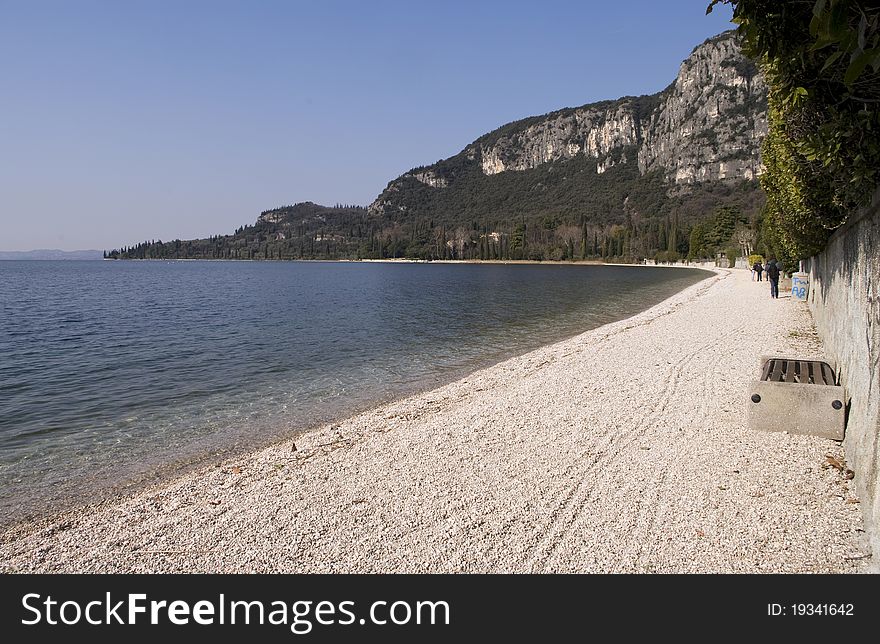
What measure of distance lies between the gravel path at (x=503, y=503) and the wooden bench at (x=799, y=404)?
7.0 inches

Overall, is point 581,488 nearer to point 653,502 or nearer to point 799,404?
point 653,502

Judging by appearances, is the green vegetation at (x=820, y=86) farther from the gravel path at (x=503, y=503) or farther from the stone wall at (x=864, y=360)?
the gravel path at (x=503, y=503)

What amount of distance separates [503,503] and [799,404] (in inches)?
157

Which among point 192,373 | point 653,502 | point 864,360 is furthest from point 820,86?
point 192,373

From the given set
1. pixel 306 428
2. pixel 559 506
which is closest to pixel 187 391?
pixel 306 428

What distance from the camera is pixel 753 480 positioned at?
18.2ft

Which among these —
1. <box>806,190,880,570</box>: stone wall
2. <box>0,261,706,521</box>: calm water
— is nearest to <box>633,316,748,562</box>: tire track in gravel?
<box>806,190,880,570</box>: stone wall

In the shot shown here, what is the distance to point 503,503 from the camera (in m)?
5.34

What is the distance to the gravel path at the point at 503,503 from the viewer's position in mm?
4375

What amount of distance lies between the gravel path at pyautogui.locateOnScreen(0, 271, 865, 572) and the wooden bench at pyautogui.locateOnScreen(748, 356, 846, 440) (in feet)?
0.58

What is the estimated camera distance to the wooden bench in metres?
6.34

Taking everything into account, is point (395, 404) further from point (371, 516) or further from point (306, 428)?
point (371, 516)

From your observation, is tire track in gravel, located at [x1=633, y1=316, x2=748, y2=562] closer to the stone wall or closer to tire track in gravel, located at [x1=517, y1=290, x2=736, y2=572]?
tire track in gravel, located at [x1=517, y1=290, x2=736, y2=572]
